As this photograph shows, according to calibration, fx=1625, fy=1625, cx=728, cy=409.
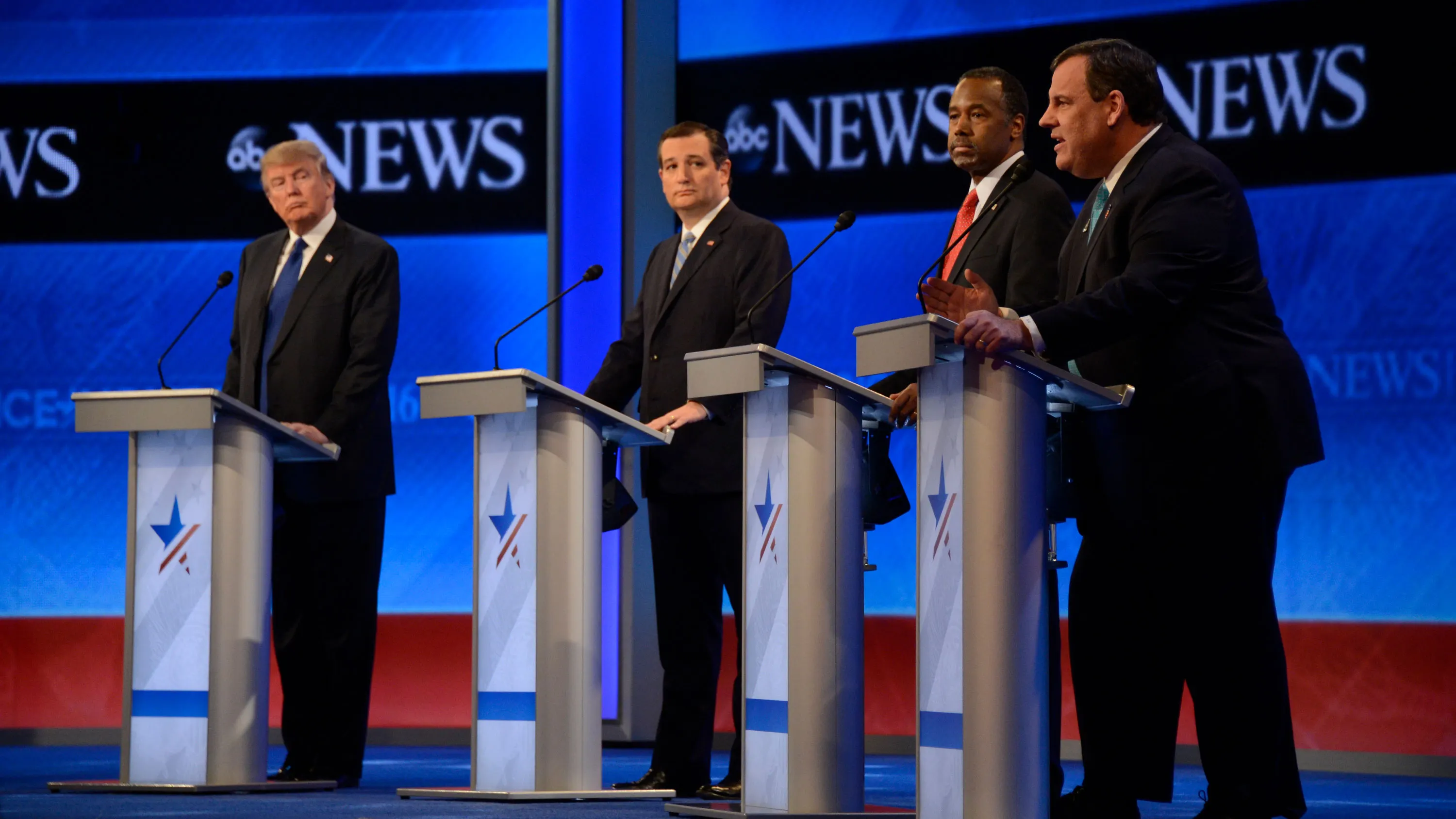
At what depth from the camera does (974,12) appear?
18.1 feet

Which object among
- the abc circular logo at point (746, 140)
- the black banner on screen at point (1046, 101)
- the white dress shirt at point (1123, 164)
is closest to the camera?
the white dress shirt at point (1123, 164)

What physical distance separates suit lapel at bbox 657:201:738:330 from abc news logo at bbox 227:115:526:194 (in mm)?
2033

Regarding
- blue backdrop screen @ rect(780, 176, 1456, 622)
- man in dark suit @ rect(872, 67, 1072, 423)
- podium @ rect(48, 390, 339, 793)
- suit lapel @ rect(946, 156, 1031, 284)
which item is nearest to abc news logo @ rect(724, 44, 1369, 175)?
blue backdrop screen @ rect(780, 176, 1456, 622)

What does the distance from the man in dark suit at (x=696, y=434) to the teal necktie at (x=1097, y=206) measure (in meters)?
1.09

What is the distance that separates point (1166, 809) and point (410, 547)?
3.21 m

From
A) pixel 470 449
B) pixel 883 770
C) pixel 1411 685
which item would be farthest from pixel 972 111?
pixel 470 449

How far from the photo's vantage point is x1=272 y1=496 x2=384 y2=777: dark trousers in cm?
413

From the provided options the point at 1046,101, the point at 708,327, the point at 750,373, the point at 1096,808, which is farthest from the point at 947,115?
the point at 1096,808

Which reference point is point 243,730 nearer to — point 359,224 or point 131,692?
point 131,692

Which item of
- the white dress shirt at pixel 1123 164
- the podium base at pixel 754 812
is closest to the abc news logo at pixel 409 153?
the podium base at pixel 754 812

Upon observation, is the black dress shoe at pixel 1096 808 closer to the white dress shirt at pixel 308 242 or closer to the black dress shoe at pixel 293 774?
the black dress shoe at pixel 293 774

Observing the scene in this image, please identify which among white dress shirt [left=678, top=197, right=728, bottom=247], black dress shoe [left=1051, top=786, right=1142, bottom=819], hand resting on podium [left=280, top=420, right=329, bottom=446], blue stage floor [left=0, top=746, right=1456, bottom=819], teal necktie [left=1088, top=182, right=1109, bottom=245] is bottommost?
blue stage floor [left=0, top=746, right=1456, bottom=819]

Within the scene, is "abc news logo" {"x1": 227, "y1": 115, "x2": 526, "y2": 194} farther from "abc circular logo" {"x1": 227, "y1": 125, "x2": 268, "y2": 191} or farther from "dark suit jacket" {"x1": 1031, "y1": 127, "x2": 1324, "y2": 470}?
"dark suit jacket" {"x1": 1031, "y1": 127, "x2": 1324, "y2": 470}

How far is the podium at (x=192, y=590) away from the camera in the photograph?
373 centimetres
